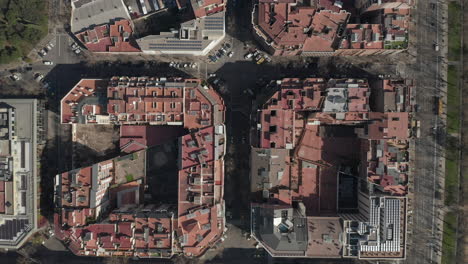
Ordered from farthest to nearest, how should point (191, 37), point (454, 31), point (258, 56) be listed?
point (258, 56)
point (454, 31)
point (191, 37)

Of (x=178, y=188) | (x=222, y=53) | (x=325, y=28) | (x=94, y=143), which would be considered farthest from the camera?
(x=94, y=143)

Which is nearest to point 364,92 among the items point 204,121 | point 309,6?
point 309,6

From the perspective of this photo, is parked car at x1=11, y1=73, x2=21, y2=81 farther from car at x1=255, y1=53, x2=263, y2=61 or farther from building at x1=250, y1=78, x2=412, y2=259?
building at x1=250, y1=78, x2=412, y2=259

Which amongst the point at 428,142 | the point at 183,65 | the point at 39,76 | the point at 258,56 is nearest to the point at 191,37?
the point at 183,65

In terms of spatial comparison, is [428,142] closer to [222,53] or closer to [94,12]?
[222,53]

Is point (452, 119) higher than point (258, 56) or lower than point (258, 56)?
lower

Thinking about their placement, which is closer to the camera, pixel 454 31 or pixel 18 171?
pixel 18 171

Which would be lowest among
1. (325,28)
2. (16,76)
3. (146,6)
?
(16,76)
